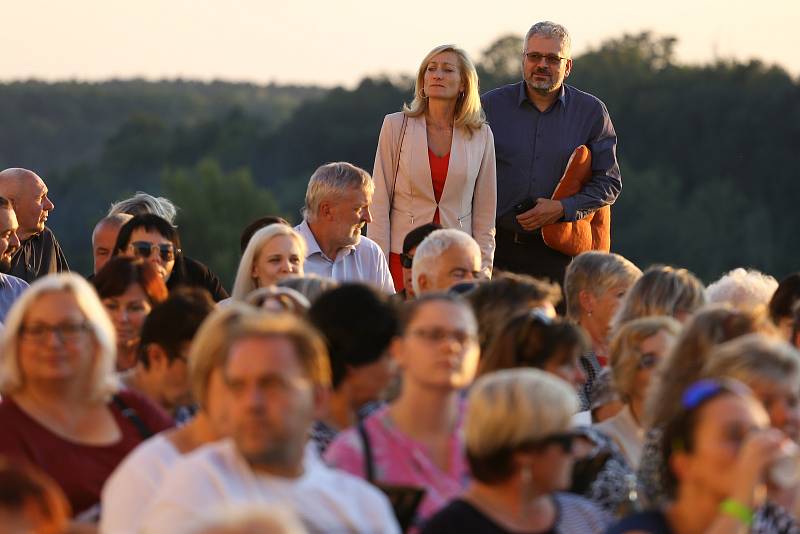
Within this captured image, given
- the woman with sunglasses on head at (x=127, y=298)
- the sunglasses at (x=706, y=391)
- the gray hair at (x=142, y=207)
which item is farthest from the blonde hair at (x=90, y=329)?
the gray hair at (x=142, y=207)

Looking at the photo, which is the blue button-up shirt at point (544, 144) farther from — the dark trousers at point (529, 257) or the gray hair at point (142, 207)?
the gray hair at point (142, 207)

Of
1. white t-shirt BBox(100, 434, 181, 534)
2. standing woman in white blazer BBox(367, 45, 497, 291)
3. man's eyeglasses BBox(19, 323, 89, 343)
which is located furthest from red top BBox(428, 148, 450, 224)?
white t-shirt BBox(100, 434, 181, 534)

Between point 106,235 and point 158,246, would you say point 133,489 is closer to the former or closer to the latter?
point 158,246

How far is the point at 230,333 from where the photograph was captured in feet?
15.8

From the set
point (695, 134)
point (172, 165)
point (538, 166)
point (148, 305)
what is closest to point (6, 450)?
point (148, 305)

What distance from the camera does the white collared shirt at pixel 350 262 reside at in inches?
363

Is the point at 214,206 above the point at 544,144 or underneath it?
underneath

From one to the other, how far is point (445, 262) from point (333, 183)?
137 centimetres

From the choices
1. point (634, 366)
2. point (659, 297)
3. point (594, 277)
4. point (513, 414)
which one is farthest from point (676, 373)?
point (594, 277)

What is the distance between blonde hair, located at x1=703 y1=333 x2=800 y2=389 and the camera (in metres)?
5.54

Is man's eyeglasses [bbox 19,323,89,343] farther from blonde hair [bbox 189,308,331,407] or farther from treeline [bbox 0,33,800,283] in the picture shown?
treeline [bbox 0,33,800,283]

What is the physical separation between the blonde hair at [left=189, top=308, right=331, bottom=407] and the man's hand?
4938mm

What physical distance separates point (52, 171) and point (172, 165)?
5896 mm

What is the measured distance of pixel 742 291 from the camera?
871 centimetres
